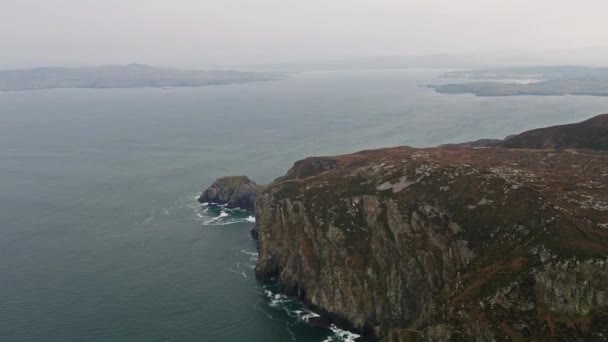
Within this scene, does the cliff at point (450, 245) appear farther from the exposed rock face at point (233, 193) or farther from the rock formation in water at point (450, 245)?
the exposed rock face at point (233, 193)

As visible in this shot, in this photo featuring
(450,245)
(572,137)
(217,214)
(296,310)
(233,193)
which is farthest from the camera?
(233,193)

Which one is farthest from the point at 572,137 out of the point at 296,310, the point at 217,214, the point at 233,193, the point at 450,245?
the point at 217,214

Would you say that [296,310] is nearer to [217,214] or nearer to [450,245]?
[450,245]

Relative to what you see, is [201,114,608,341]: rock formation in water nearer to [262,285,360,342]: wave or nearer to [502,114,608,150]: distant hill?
[262,285,360,342]: wave

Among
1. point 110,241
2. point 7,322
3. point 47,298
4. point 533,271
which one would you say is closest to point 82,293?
point 47,298

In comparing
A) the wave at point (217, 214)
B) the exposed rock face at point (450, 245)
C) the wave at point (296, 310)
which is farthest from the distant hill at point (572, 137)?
the wave at point (217, 214)

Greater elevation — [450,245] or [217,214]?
[450,245]
